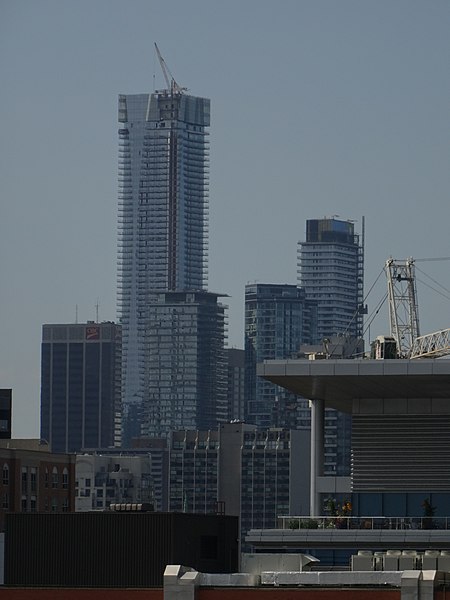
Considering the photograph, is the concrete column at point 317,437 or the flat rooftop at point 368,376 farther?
the concrete column at point 317,437

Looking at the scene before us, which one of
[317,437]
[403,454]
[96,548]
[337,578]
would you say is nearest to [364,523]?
[403,454]

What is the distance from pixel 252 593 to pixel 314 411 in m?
44.4

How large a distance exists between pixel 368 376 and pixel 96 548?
28.6 meters

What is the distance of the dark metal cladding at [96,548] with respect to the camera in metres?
76.5

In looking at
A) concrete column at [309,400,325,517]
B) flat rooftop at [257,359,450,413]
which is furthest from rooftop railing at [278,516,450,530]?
concrete column at [309,400,325,517]

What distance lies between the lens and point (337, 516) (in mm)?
103938

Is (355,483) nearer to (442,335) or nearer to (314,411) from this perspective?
(314,411)

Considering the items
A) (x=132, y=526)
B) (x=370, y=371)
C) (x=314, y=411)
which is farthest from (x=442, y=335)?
(x=132, y=526)

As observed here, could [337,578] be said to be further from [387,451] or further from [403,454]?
[387,451]

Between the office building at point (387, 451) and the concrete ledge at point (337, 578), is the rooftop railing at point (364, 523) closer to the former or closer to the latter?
the office building at point (387, 451)

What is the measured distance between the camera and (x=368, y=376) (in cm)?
10300

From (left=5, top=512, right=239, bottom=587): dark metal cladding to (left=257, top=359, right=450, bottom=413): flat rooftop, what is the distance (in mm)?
24325

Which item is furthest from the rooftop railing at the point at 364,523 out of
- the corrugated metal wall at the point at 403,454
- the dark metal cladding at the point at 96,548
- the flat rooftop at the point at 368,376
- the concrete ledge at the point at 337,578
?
the concrete ledge at the point at 337,578

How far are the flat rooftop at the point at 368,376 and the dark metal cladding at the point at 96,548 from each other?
2432 cm
